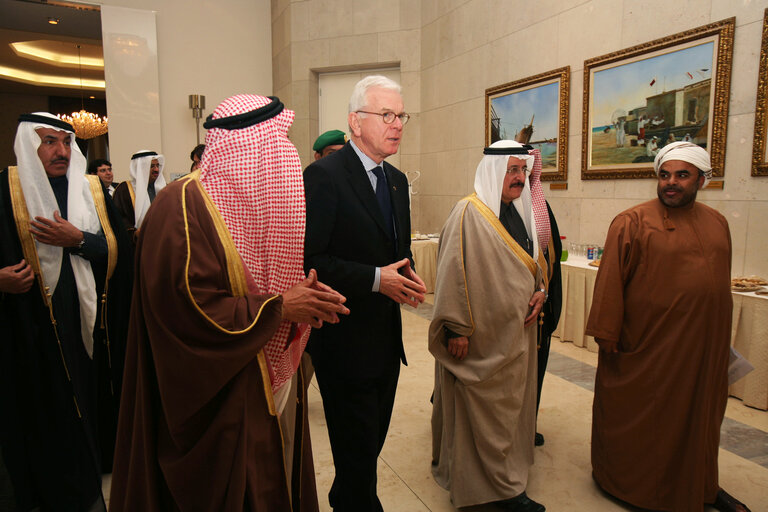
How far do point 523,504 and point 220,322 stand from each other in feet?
5.82

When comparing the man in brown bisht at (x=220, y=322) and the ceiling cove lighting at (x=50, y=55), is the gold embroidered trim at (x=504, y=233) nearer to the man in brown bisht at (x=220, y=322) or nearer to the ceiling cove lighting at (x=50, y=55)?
the man in brown bisht at (x=220, y=322)

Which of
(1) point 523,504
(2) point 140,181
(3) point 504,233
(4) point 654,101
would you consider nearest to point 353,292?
(3) point 504,233

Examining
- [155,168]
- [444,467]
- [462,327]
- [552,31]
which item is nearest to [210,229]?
[462,327]

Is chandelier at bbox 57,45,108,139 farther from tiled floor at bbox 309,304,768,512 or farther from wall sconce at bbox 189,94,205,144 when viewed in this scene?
tiled floor at bbox 309,304,768,512

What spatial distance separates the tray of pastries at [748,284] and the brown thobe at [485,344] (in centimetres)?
233

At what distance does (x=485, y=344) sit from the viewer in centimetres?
226

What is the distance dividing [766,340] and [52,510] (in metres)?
4.38

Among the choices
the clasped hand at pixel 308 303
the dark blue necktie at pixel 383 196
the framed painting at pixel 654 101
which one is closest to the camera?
the clasped hand at pixel 308 303

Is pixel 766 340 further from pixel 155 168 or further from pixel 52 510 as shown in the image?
pixel 155 168

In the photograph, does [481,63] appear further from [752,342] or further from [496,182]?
[496,182]

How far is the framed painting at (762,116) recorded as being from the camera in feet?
12.2

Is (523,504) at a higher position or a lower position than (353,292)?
lower

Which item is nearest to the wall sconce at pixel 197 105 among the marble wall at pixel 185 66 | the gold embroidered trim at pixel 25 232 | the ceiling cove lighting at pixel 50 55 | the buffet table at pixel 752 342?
the marble wall at pixel 185 66

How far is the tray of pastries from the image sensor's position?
143 inches
